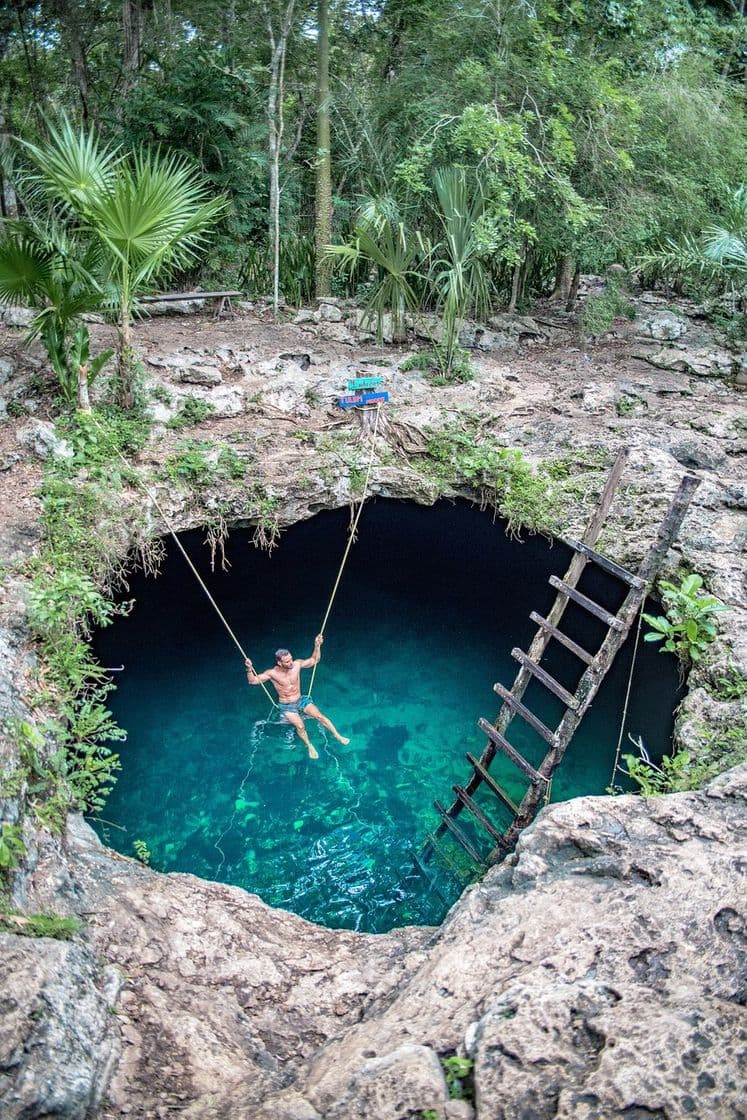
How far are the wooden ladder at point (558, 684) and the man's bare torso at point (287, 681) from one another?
5.24ft

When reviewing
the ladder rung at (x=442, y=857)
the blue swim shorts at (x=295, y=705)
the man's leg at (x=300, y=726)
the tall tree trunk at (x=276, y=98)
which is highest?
the tall tree trunk at (x=276, y=98)

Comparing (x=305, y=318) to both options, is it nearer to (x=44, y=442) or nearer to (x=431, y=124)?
(x=431, y=124)

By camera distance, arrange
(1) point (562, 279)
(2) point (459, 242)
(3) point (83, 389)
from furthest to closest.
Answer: (1) point (562, 279)
(2) point (459, 242)
(3) point (83, 389)

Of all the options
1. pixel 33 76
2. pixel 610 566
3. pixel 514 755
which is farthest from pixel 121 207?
pixel 33 76

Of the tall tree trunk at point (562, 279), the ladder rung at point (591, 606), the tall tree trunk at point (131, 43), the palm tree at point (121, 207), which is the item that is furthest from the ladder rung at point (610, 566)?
the tall tree trunk at point (131, 43)

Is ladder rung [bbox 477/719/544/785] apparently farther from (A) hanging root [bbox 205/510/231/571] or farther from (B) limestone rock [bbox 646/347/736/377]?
(B) limestone rock [bbox 646/347/736/377]

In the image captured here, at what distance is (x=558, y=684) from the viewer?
15.7 feet

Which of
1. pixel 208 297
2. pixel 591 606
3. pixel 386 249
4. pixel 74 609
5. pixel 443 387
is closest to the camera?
pixel 591 606

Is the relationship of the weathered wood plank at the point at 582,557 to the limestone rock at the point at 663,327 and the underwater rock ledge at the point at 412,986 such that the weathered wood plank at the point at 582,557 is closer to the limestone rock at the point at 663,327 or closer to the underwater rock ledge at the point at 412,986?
the underwater rock ledge at the point at 412,986

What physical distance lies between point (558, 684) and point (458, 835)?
143 centimetres

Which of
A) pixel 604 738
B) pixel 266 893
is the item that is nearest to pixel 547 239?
pixel 604 738

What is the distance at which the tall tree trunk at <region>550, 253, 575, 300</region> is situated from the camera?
10.9 meters

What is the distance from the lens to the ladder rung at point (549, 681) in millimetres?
4715

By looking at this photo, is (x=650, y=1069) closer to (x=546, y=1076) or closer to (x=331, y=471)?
(x=546, y=1076)
